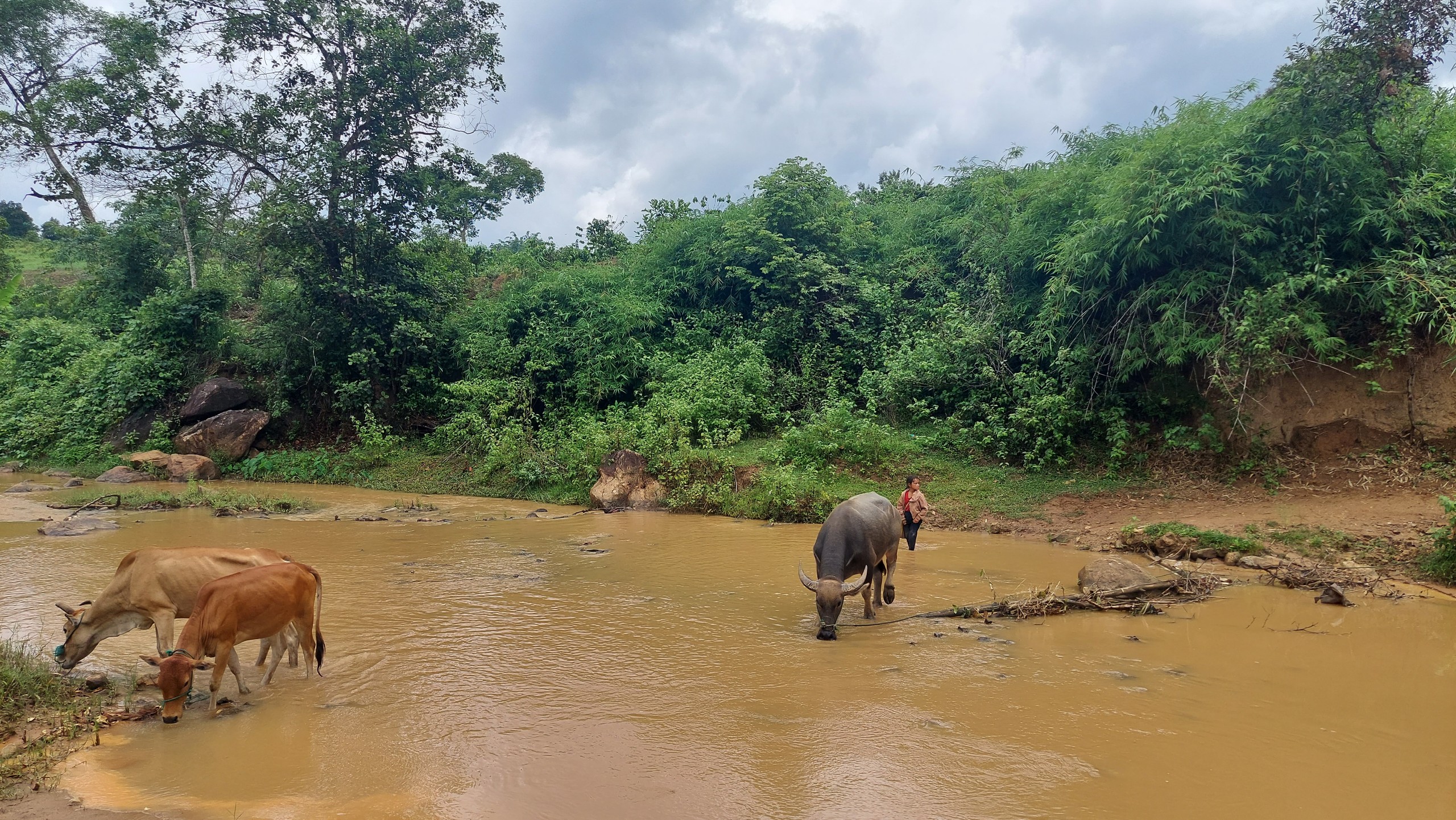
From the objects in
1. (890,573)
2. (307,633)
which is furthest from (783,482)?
(307,633)

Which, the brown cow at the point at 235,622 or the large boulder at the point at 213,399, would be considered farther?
the large boulder at the point at 213,399

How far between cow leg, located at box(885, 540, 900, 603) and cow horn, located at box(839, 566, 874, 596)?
34.5 inches

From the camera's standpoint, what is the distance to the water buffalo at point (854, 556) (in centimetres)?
755

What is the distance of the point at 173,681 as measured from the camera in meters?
5.20

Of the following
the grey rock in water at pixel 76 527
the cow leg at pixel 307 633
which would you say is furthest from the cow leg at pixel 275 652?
the grey rock in water at pixel 76 527

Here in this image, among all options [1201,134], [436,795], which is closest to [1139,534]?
[1201,134]

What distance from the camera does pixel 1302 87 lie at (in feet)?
39.4

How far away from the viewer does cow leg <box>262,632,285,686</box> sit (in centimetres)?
614

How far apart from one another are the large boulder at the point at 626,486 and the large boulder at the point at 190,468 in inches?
404

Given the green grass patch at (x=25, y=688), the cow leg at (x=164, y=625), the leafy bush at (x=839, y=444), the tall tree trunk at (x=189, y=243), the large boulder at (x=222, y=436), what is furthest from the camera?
the tall tree trunk at (x=189, y=243)

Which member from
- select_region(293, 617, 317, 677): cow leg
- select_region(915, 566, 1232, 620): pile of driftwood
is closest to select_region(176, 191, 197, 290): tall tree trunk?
select_region(293, 617, 317, 677): cow leg

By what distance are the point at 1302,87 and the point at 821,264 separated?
11.0 meters

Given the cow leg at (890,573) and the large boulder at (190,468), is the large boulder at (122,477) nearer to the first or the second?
the large boulder at (190,468)

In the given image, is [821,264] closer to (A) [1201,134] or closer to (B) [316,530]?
(A) [1201,134]
